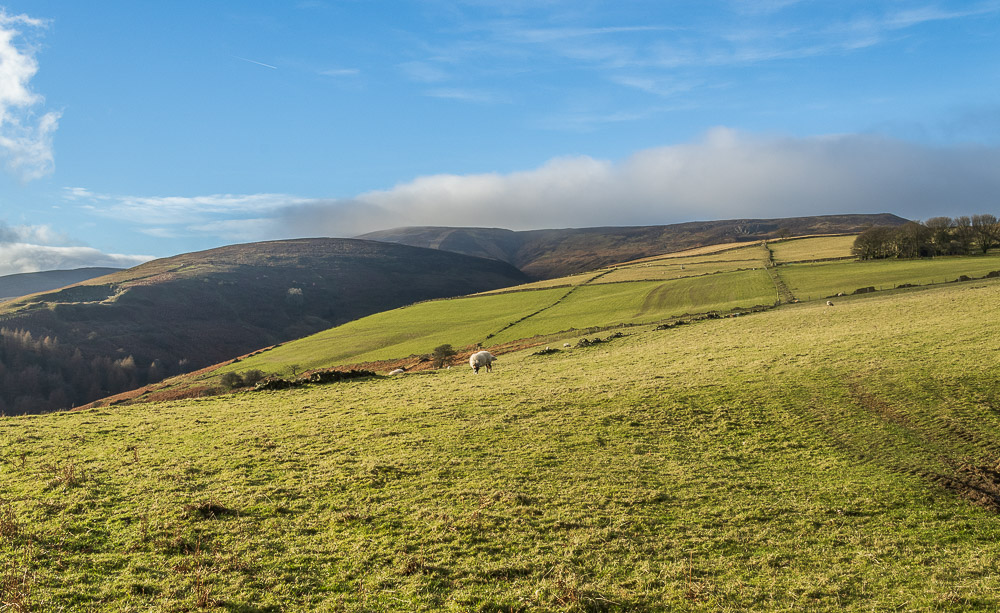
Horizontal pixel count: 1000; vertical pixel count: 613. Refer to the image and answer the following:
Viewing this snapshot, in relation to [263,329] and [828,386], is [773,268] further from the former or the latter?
[263,329]

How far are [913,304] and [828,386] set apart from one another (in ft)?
80.4

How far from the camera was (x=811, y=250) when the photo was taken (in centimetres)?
11094

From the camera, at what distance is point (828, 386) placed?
72.0 feet

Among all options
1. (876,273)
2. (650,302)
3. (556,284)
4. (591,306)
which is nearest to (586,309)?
(591,306)

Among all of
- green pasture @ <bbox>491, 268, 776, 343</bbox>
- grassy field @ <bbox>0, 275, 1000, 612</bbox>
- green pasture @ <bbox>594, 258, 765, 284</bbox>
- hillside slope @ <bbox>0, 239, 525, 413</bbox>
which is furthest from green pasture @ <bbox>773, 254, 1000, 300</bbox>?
hillside slope @ <bbox>0, 239, 525, 413</bbox>

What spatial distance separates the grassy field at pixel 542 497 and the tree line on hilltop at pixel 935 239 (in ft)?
250

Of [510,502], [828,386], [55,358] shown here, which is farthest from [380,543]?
[55,358]

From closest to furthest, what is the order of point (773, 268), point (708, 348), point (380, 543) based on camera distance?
point (380, 543) < point (708, 348) < point (773, 268)

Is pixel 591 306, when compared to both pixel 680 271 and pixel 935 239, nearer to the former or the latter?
pixel 680 271

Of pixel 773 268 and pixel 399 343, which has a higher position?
pixel 773 268

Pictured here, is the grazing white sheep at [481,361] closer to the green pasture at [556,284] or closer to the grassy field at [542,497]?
the grassy field at [542,497]

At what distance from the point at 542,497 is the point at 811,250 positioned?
119 m

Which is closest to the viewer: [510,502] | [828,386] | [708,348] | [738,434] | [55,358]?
[510,502]

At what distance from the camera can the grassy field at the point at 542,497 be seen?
351 inches
